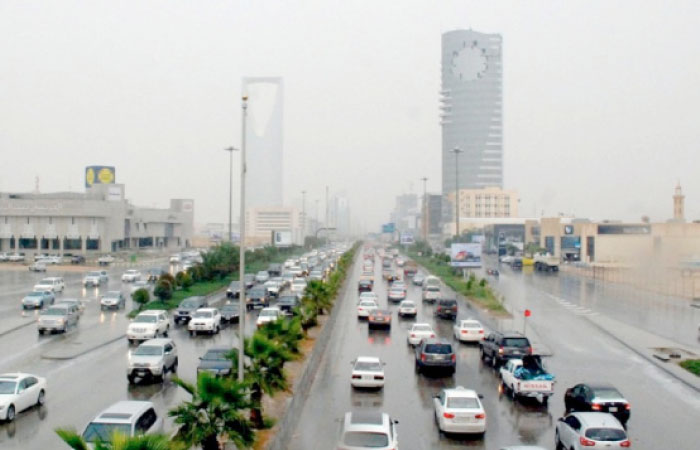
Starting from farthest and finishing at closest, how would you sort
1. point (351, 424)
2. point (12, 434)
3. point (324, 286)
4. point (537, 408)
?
point (324, 286), point (537, 408), point (12, 434), point (351, 424)

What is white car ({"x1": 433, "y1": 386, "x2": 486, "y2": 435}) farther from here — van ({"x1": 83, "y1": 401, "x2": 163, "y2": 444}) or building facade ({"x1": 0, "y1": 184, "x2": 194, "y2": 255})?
building facade ({"x1": 0, "y1": 184, "x2": 194, "y2": 255})

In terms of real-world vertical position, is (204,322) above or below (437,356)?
below

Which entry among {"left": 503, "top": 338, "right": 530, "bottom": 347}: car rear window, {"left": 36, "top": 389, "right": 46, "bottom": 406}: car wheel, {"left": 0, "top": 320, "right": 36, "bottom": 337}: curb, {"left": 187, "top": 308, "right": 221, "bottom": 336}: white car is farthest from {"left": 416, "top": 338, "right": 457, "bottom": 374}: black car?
{"left": 0, "top": 320, "right": 36, "bottom": 337}: curb

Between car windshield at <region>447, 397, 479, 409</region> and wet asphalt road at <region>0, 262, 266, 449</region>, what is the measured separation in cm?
645

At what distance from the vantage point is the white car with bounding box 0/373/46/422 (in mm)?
17391

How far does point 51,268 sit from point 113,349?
58084mm

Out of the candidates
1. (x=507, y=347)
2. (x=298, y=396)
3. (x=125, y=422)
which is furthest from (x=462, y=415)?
(x=507, y=347)

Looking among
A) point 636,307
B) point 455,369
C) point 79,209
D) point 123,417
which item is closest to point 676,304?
point 636,307

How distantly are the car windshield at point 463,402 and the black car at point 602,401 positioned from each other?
309 cm

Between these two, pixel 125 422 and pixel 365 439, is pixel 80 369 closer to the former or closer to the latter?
pixel 125 422

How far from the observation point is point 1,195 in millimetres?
106188

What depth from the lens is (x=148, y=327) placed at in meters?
31.8

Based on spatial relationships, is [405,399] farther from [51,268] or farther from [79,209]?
[79,209]

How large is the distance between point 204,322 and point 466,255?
41.3 meters
